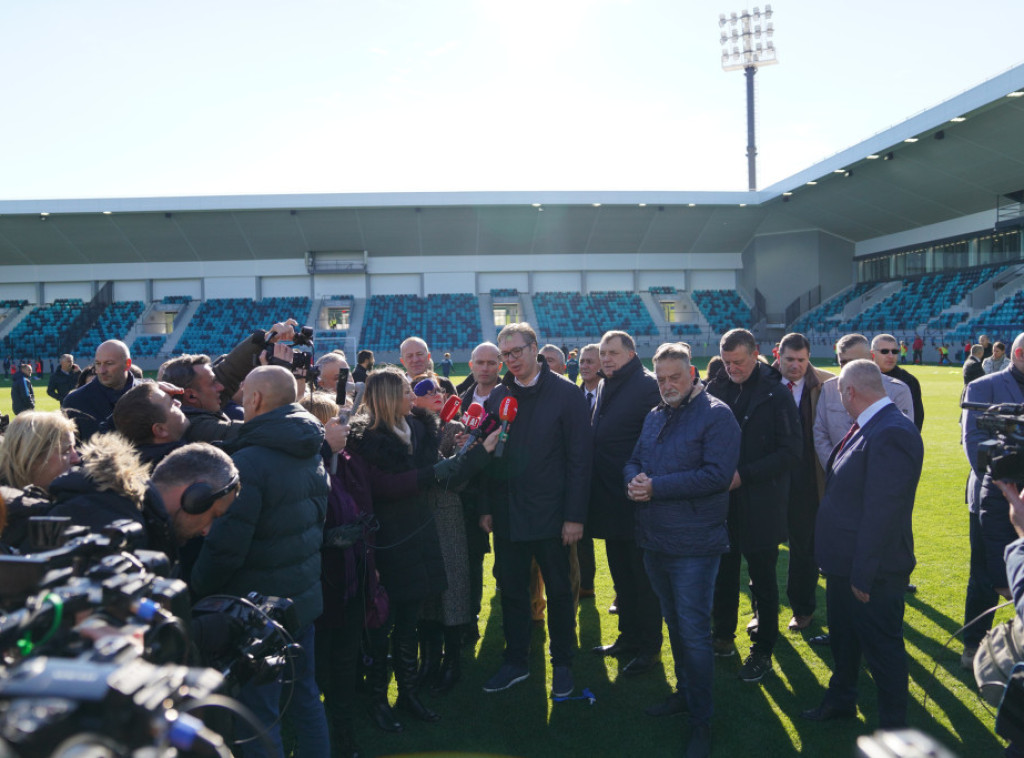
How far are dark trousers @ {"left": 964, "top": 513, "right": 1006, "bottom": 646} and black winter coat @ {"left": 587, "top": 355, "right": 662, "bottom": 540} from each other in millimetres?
1964

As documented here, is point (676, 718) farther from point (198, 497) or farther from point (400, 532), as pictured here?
point (198, 497)

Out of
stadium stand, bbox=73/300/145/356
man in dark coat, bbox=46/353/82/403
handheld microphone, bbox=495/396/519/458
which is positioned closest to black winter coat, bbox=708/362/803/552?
handheld microphone, bbox=495/396/519/458

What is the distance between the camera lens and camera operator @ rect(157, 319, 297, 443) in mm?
3484

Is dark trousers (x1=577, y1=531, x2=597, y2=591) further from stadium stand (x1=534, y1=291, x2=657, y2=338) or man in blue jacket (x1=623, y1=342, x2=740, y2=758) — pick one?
stadium stand (x1=534, y1=291, x2=657, y2=338)

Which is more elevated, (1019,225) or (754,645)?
(1019,225)

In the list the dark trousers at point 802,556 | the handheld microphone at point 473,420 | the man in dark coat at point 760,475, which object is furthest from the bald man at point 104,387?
the dark trousers at point 802,556

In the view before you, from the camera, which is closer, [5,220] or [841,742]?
[841,742]

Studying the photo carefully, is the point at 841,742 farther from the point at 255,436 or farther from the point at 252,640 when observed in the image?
the point at 255,436

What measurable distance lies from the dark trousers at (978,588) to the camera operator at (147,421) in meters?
4.33

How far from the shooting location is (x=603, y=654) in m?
4.34

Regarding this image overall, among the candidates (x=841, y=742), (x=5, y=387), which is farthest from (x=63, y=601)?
(x=5, y=387)

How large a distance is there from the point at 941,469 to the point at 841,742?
7.36 meters

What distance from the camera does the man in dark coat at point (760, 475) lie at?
3967 mm

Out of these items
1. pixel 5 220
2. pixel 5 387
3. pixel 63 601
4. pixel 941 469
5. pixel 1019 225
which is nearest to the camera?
pixel 63 601
